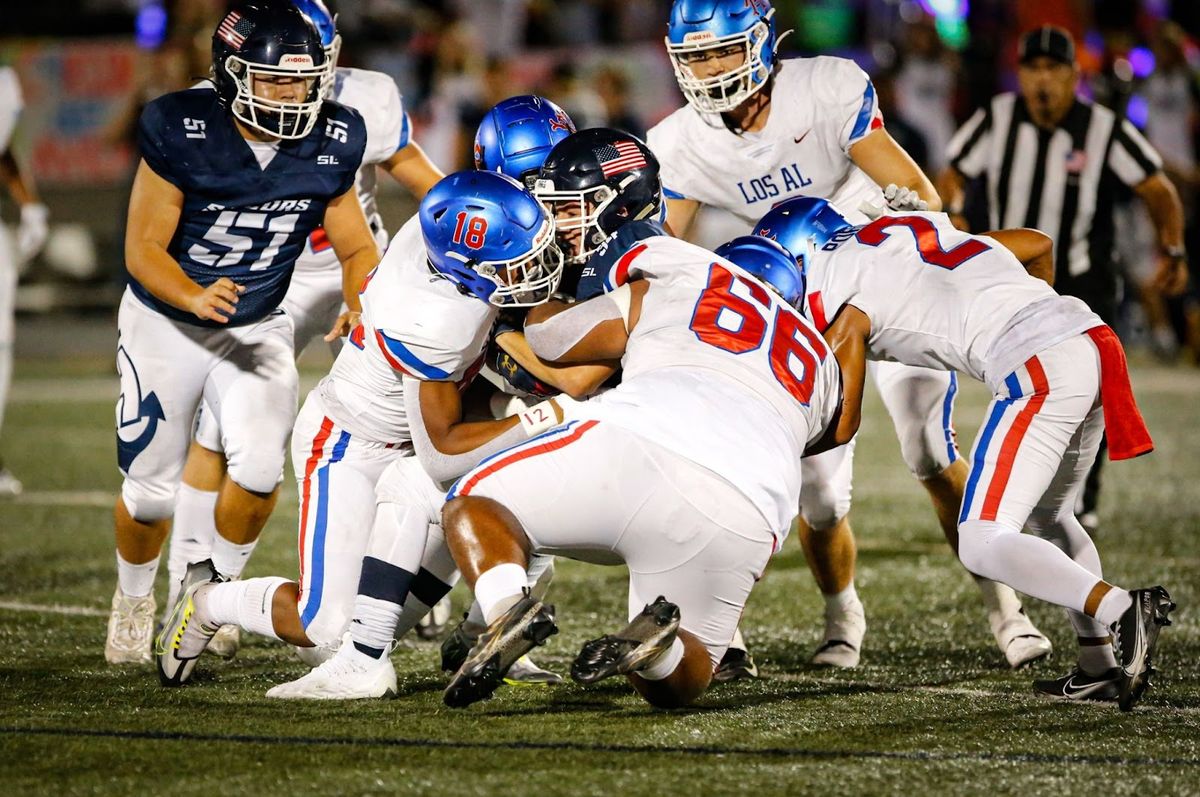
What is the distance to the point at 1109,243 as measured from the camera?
22.2 ft

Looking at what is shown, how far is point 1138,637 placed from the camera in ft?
11.7

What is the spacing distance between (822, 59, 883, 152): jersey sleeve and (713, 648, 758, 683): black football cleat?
1.60 metres

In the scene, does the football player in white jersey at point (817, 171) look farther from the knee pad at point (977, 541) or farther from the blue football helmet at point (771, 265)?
the knee pad at point (977, 541)

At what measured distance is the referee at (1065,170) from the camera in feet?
21.6

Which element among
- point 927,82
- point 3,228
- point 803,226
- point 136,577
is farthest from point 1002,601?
point 927,82

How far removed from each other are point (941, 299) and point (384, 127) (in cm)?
218

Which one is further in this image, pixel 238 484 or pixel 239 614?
pixel 238 484

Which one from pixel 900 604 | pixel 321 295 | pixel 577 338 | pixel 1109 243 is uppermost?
pixel 577 338

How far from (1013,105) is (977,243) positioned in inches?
111

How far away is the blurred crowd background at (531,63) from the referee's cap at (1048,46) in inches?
203

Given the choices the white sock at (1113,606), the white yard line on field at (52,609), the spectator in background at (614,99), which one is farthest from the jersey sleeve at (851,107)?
the spectator in background at (614,99)

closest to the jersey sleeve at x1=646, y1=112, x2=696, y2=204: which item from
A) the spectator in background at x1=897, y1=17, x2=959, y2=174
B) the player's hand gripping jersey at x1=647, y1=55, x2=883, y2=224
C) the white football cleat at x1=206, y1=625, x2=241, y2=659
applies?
the player's hand gripping jersey at x1=647, y1=55, x2=883, y2=224

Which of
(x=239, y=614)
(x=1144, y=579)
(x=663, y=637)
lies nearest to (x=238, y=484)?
(x=239, y=614)

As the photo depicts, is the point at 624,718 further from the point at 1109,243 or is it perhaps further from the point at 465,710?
the point at 1109,243
